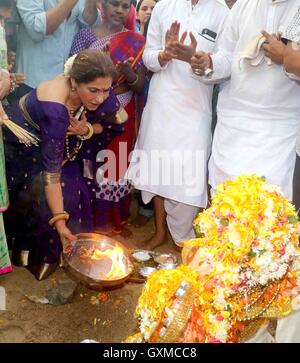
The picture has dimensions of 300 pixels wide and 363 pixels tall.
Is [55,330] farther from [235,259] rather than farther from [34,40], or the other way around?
[34,40]

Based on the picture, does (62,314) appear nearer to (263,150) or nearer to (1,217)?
(1,217)

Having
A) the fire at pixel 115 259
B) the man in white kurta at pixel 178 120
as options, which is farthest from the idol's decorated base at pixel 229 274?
the man in white kurta at pixel 178 120

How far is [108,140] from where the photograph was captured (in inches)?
144

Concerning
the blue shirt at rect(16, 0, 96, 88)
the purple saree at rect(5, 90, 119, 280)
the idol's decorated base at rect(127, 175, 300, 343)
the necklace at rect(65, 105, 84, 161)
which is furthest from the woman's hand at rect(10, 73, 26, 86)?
the idol's decorated base at rect(127, 175, 300, 343)

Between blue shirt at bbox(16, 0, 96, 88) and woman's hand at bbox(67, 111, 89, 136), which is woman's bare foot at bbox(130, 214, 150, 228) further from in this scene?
blue shirt at bbox(16, 0, 96, 88)

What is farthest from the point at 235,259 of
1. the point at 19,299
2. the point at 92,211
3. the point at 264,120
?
the point at 92,211

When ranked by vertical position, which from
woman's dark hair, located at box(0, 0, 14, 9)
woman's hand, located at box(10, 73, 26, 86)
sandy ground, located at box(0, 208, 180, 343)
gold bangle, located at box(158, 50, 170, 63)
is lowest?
sandy ground, located at box(0, 208, 180, 343)

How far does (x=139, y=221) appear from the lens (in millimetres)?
4344

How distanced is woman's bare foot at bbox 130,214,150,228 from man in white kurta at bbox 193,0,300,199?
1270mm

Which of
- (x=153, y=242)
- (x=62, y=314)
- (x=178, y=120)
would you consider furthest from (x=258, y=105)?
(x=62, y=314)

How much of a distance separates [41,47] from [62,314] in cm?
196

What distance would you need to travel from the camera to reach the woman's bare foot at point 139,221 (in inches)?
170

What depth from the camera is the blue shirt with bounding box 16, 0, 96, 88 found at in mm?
3463

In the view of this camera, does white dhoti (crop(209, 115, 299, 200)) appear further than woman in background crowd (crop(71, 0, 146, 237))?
No
